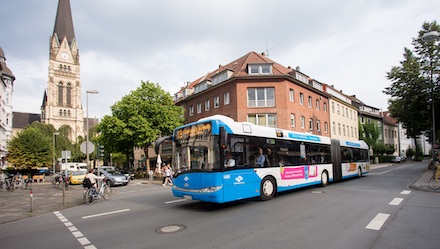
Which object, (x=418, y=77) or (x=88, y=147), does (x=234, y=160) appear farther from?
(x=418, y=77)

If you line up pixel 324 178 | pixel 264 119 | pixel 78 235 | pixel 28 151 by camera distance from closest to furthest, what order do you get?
pixel 78 235 < pixel 324 178 < pixel 264 119 < pixel 28 151

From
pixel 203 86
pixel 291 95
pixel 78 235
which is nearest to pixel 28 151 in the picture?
pixel 203 86

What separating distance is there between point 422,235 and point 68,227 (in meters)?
8.68

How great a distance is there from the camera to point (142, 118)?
2998cm

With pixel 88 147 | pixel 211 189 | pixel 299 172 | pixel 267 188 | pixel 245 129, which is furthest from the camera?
pixel 88 147

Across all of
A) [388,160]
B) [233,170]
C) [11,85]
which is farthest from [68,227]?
[388,160]

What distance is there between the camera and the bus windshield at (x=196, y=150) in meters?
8.68

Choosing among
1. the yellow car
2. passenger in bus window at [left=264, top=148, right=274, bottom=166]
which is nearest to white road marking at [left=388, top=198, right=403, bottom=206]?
passenger in bus window at [left=264, top=148, right=274, bottom=166]

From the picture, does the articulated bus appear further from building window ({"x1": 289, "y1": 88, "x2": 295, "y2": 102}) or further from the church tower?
the church tower

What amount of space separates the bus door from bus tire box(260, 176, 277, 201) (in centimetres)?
664

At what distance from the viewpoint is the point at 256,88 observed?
105 feet

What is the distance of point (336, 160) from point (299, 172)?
4953 millimetres

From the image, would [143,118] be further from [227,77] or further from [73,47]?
[73,47]

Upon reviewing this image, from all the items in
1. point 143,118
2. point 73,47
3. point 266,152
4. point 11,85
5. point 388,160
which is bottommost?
point 388,160
